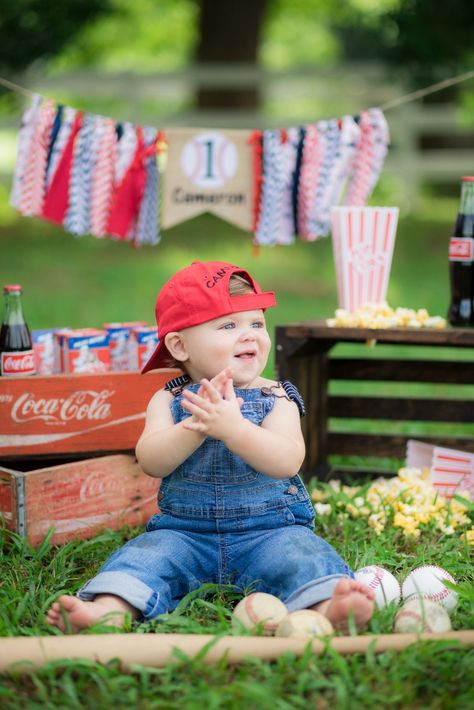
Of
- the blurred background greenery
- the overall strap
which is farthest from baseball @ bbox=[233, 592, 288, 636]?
the blurred background greenery

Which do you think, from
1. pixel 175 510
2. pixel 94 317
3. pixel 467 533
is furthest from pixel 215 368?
pixel 94 317

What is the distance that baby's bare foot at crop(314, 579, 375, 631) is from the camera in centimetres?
248

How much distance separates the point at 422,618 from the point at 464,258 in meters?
1.70

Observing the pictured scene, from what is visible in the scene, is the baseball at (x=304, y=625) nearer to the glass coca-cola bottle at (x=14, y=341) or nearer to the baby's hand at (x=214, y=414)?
the baby's hand at (x=214, y=414)

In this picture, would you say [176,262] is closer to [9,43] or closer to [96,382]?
[9,43]

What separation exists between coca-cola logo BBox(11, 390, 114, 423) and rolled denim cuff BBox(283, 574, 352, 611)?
1.16m

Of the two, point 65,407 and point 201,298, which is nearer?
point 201,298

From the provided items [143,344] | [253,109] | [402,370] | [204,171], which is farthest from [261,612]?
[253,109]

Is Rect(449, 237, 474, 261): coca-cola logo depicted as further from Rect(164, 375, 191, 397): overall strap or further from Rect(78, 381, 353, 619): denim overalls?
Rect(164, 375, 191, 397): overall strap

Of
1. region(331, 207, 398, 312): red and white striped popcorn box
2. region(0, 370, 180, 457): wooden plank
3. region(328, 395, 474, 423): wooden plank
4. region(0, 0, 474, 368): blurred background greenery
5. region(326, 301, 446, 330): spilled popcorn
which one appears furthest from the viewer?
region(0, 0, 474, 368): blurred background greenery

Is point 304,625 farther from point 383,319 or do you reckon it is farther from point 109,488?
point 383,319

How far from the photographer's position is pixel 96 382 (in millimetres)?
3518

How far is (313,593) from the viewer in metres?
2.62

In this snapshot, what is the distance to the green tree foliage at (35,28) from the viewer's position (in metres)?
11.9
